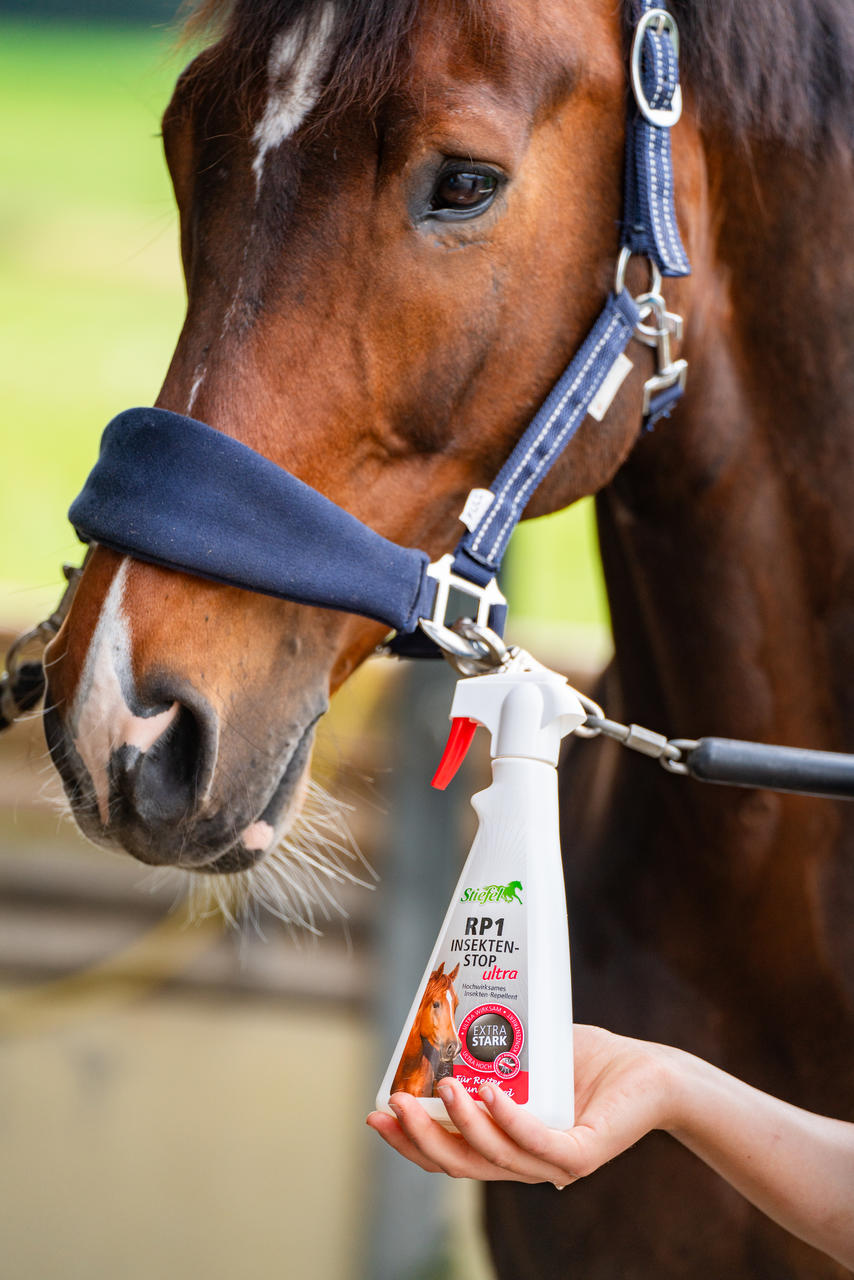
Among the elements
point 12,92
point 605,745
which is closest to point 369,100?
point 605,745

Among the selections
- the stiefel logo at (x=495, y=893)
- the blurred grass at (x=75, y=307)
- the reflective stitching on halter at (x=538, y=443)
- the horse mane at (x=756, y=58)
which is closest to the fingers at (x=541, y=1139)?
the stiefel logo at (x=495, y=893)

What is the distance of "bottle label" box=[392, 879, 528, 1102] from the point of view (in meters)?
0.63

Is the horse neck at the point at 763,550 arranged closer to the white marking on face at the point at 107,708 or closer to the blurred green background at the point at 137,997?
the white marking on face at the point at 107,708

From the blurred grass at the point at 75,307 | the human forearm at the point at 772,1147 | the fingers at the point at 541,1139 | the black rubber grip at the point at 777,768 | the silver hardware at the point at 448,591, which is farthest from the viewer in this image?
the blurred grass at the point at 75,307

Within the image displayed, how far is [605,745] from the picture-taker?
1350 millimetres

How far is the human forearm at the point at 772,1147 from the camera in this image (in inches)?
27.1

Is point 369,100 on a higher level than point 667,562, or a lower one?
higher

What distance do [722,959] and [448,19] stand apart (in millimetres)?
853

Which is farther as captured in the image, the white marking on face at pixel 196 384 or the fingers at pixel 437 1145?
the white marking on face at pixel 196 384

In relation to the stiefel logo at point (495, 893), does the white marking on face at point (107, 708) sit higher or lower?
higher

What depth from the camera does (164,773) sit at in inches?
31.8

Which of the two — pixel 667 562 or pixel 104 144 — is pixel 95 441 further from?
pixel 667 562

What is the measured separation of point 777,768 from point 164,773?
421 millimetres

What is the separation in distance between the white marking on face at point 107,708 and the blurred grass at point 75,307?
199 cm
